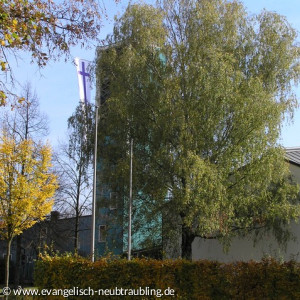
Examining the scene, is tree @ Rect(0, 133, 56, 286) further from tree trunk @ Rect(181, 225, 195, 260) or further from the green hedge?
the green hedge

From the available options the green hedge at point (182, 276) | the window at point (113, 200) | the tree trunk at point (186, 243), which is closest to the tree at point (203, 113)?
the tree trunk at point (186, 243)

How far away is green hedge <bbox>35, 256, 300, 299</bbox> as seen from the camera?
42.5 ft

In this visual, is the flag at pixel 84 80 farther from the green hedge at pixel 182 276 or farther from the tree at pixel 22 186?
the green hedge at pixel 182 276

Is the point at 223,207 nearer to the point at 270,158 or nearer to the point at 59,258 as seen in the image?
the point at 270,158

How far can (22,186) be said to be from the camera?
23969 millimetres

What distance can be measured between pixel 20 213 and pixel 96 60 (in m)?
9.30

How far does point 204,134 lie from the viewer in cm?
2462

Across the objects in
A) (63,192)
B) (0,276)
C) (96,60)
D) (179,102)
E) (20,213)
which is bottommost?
(0,276)

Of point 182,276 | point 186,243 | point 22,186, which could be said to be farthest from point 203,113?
point 182,276

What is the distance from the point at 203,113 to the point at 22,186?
9.39m

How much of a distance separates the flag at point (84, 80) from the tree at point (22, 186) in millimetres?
3421

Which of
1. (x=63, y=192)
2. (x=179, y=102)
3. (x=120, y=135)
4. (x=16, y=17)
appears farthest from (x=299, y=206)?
(x=16, y=17)

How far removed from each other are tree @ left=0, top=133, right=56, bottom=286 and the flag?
3.42 meters

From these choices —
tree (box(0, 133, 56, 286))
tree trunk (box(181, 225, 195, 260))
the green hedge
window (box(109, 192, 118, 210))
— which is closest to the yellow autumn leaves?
tree (box(0, 133, 56, 286))
